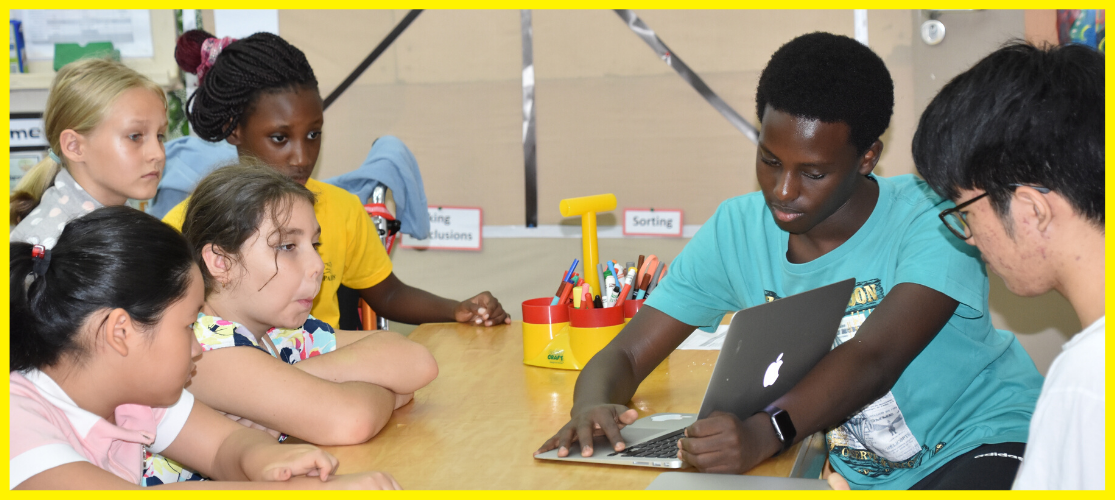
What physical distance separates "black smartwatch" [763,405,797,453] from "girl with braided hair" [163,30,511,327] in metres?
0.93

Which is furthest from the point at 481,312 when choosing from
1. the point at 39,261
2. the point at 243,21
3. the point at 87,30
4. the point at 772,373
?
the point at 87,30

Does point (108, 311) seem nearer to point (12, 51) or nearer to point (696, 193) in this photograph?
point (696, 193)

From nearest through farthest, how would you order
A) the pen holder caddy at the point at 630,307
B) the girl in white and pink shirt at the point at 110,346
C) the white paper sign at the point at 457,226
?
the girl in white and pink shirt at the point at 110,346 → the pen holder caddy at the point at 630,307 → the white paper sign at the point at 457,226

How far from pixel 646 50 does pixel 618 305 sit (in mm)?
1400

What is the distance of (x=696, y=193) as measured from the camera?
9.20ft

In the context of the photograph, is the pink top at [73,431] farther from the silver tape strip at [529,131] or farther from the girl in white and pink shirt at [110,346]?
the silver tape strip at [529,131]

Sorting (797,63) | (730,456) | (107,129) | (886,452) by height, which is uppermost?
(797,63)

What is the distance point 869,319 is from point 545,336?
60 cm

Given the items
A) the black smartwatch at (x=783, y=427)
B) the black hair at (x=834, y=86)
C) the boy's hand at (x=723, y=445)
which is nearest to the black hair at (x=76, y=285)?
the boy's hand at (x=723, y=445)

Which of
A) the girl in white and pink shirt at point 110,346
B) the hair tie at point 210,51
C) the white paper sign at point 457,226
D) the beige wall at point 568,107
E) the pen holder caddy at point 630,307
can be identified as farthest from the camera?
the white paper sign at point 457,226

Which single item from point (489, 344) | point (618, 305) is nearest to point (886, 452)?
point (618, 305)

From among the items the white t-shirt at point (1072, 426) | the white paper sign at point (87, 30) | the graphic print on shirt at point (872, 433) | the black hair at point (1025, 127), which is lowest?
the graphic print on shirt at point (872, 433)

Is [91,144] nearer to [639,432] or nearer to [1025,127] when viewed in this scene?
[639,432]

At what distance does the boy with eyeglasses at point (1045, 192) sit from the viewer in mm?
709
